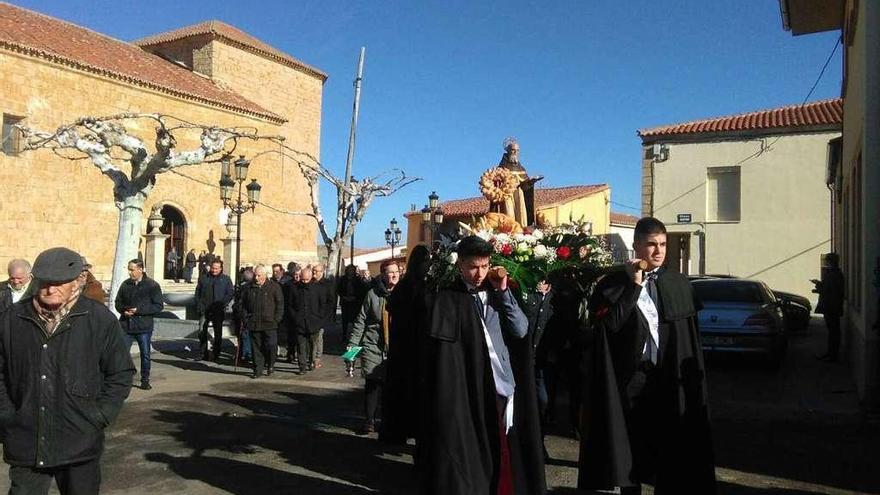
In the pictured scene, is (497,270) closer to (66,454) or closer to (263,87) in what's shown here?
(66,454)

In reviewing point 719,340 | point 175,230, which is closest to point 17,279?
point 719,340

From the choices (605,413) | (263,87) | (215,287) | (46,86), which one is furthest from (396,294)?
(263,87)

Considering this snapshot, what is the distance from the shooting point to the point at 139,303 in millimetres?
9711

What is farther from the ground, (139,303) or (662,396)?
(139,303)

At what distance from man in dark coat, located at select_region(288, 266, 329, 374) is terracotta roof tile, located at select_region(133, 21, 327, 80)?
1041 inches

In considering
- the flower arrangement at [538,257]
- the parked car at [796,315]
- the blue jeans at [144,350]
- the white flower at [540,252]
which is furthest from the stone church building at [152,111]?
the parked car at [796,315]

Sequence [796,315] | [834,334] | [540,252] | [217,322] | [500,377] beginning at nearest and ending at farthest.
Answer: [500,377] < [540,252] < [834,334] < [217,322] < [796,315]

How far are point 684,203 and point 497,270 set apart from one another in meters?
20.5

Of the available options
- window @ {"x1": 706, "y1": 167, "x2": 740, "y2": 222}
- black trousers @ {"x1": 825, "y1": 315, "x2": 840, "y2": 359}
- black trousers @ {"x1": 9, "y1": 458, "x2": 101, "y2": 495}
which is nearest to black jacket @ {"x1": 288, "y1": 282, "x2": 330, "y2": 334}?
black trousers @ {"x1": 9, "y1": 458, "x2": 101, "y2": 495}

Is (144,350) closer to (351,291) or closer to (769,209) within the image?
(351,291)

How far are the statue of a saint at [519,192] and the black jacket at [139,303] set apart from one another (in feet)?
16.8

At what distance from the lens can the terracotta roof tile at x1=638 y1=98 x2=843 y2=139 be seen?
2197 centimetres

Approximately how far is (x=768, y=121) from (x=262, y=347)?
716 inches

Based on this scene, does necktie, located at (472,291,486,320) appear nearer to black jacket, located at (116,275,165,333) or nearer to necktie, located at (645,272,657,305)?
necktie, located at (645,272,657,305)
